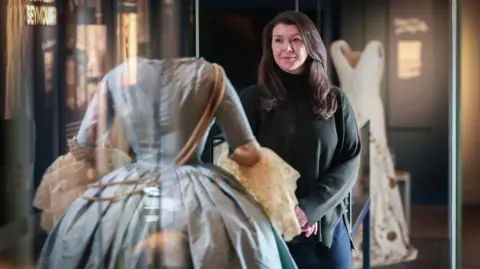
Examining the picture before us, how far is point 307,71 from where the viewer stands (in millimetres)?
1093

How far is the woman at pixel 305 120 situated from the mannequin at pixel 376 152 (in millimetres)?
27

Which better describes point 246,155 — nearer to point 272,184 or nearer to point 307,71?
point 272,184

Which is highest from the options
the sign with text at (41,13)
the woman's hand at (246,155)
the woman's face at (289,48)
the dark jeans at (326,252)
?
the sign with text at (41,13)

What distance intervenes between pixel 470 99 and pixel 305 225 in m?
0.34

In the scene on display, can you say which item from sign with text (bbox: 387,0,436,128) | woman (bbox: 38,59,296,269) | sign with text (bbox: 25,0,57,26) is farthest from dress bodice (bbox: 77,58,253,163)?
sign with text (bbox: 387,0,436,128)

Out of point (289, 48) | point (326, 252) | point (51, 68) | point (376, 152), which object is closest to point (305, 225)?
point (326, 252)

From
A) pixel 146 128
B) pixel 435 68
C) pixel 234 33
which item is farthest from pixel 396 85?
pixel 146 128

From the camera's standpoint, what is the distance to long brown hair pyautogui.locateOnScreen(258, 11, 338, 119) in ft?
3.57

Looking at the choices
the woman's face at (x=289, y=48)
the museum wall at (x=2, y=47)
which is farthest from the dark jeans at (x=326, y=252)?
the museum wall at (x=2, y=47)

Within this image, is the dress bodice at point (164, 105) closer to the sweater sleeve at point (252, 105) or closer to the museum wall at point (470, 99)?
the sweater sleeve at point (252, 105)

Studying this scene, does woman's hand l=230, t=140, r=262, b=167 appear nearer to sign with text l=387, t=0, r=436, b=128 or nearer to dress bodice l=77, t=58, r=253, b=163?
dress bodice l=77, t=58, r=253, b=163

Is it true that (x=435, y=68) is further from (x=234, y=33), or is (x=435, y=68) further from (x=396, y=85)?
(x=234, y=33)

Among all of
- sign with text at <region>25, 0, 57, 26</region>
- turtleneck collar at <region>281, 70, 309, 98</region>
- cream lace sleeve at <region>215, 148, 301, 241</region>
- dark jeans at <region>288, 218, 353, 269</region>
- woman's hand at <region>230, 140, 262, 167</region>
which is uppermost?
sign with text at <region>25, 0, 57, 26</region>

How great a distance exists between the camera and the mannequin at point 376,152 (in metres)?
1.11
